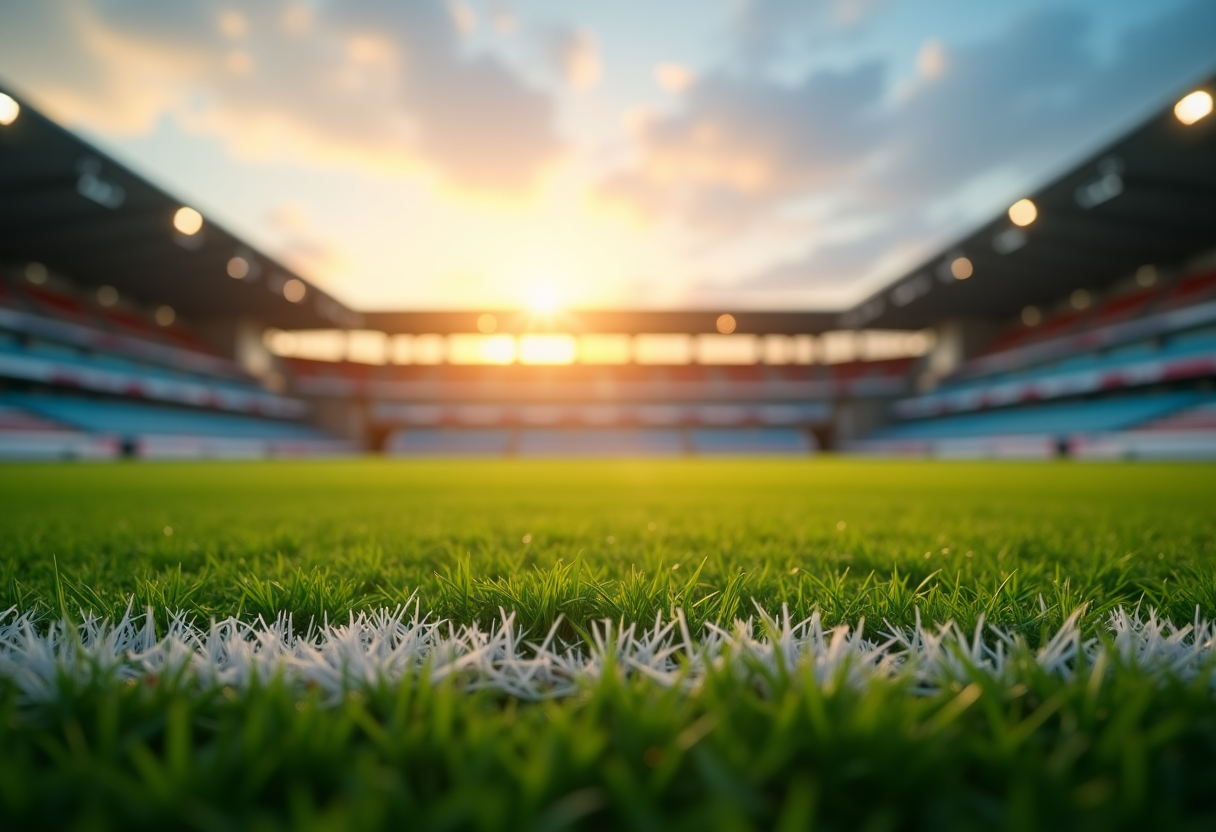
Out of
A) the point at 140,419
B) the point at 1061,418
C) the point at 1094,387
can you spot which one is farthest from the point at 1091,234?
the point at 140,419

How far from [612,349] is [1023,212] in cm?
2716

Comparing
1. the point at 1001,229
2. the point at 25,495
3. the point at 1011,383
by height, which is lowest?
the point at 25,495

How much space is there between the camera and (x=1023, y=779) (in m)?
0.58

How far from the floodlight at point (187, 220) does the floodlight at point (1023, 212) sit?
2577 cm

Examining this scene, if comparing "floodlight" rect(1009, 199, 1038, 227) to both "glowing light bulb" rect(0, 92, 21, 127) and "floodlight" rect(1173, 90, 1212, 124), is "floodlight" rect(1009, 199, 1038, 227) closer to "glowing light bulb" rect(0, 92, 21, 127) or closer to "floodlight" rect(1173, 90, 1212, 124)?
"floodlight" rect(1173, 90, 1212, 124)

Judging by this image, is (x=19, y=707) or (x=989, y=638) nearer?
(x=19, y=707)

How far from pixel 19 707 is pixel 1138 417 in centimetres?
2960

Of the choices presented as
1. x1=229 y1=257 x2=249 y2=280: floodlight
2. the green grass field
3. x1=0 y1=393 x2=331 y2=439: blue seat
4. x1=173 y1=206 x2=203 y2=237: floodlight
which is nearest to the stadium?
the green grass field

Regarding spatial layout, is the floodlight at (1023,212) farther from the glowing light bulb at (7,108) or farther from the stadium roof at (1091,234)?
the glowing light bulb at (7,108)

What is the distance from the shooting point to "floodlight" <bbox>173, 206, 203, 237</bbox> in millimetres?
18250

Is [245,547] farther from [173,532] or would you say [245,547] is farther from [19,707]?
[19,707]

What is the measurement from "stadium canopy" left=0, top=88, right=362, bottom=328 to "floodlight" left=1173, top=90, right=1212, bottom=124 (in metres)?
23.9

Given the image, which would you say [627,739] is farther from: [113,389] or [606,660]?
[113,389]

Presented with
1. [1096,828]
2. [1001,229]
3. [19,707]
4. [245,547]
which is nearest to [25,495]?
[245,547]
